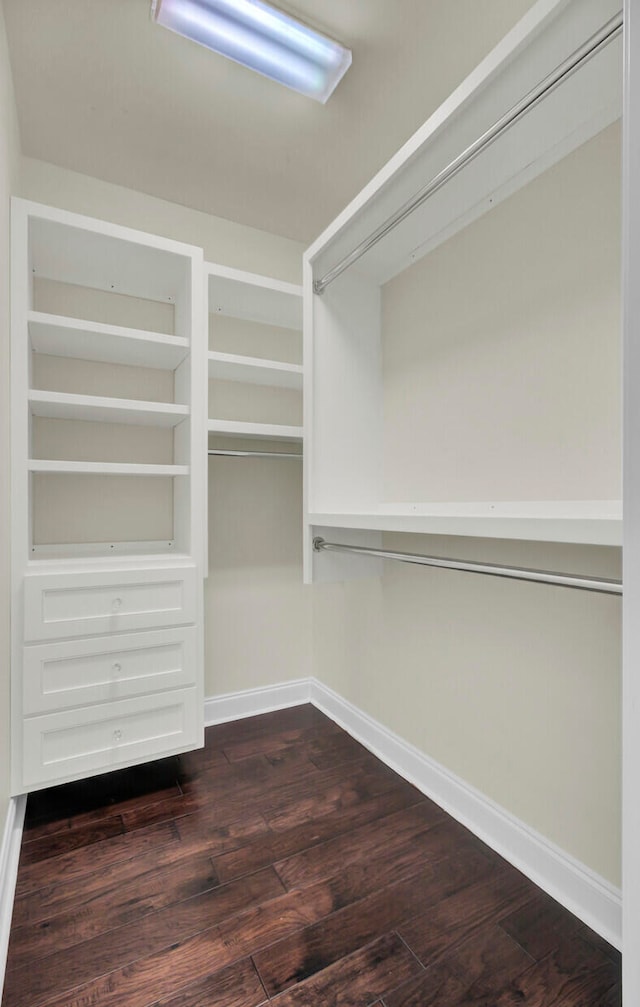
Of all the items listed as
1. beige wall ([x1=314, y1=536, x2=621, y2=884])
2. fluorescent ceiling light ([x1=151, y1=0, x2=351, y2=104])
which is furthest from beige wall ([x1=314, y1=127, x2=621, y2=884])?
fluorescent ceiling light ([x1=151, y1=0, x2=351, y2=104])

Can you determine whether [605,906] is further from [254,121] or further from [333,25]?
[254,121]

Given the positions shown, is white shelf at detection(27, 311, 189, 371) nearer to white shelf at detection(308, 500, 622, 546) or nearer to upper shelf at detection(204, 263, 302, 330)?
upper shelf at detection(204, 263, 302, 330)

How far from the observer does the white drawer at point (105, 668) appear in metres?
1.64

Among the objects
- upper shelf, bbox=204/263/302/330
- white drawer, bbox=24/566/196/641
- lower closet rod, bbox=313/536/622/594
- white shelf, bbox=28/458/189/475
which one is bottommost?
white drawer, bbox=24/566/196/641

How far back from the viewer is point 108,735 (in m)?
1.75

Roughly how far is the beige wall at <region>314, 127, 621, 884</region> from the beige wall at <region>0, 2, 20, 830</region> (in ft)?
4.31

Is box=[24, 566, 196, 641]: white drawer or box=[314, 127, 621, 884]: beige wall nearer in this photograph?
box=[314, 127, 621, 884]: beige wall

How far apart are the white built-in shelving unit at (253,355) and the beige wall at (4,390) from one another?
0.69m

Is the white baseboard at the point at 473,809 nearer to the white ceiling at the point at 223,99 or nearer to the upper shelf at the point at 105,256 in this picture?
the upper shelf at the point at 105,256

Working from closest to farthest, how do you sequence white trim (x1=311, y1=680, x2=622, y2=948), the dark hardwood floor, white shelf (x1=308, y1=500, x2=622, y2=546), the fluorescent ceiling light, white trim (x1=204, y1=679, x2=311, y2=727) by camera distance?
white shelf (x1=308, y1=500, x2=622, y2=546) < the dark hardwood floor < white trim (x1=311, y1=680, x2=622, y2=948) < the fluorescent ceiling light < white trim (x1=204, y1=679, x2=311, y2=727)

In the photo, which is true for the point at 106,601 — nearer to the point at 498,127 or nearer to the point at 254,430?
the point at 254,430

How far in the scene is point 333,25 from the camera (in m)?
1.42

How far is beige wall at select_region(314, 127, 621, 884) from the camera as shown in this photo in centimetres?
125

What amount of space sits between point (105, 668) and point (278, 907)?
2.96 feet
